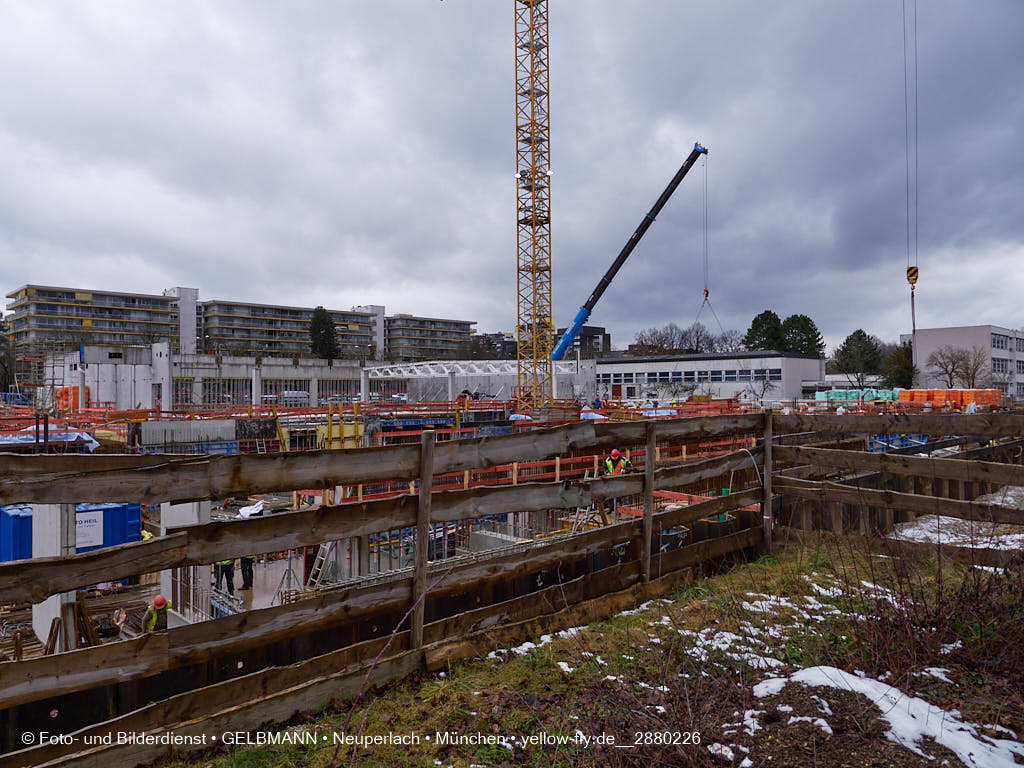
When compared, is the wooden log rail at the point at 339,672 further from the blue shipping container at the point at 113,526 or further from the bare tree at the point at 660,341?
the bare tree at the point at 660,341

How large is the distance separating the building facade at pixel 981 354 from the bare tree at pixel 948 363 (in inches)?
3.6

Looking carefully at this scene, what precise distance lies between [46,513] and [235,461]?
7935mm

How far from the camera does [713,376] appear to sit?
213 feet

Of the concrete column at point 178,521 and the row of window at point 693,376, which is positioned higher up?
the row of window at point 693,376

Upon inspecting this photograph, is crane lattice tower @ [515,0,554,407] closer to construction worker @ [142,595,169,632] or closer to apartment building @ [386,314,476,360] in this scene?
construction worker @ [142,595,169,632]

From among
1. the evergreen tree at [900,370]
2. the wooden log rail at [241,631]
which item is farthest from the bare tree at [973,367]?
the wooden log rail at [241,631]

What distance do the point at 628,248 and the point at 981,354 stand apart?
157ft

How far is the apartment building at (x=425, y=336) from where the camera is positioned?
14200cm

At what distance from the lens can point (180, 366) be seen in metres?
46.7

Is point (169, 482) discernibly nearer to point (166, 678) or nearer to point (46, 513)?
point (166, 678)

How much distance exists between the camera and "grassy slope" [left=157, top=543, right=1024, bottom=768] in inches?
111

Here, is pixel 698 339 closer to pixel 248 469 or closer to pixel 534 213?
pixel 534 213

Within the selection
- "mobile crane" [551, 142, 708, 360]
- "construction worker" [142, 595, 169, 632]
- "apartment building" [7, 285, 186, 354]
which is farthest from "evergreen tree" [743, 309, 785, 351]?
"apartment building" [7, 285, 186, 354]

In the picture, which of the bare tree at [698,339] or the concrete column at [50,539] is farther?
the bare tree at [698,339]
